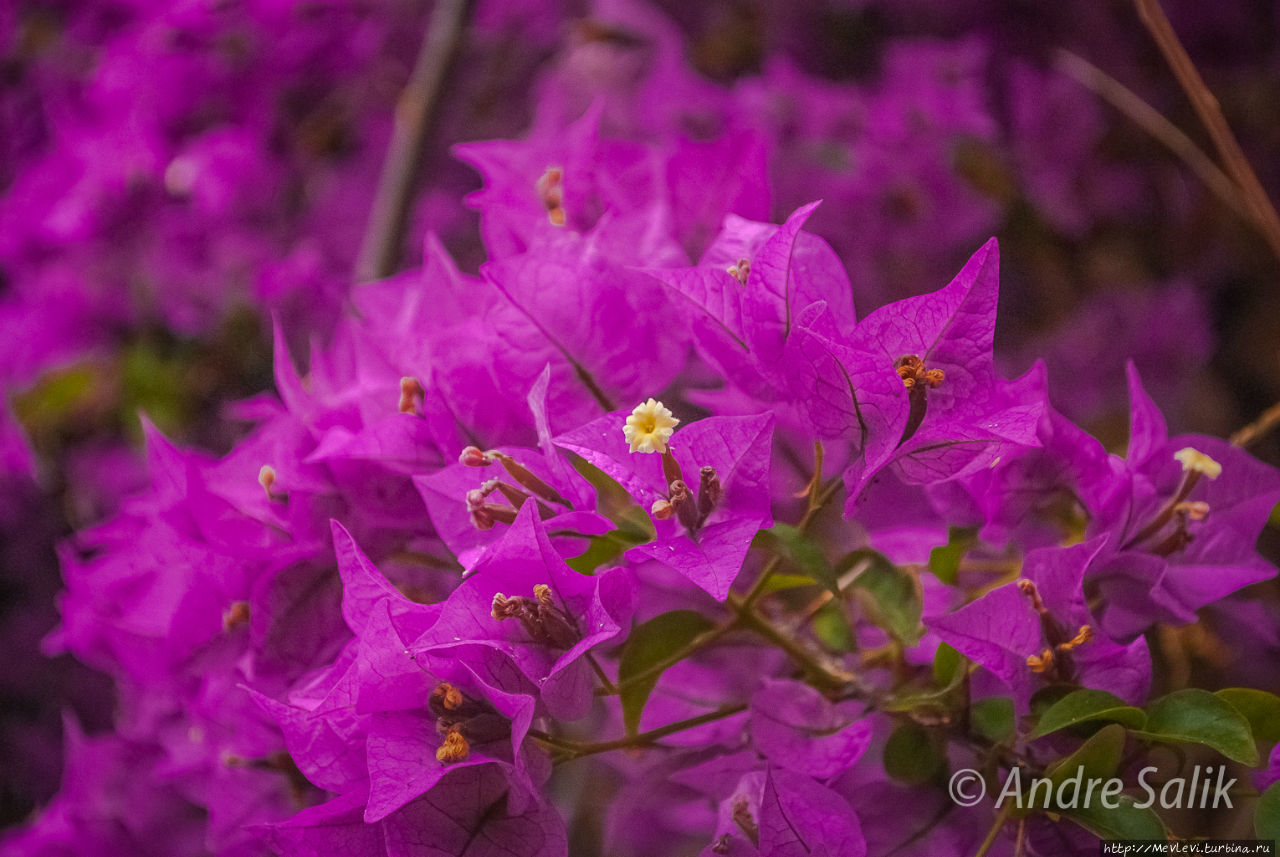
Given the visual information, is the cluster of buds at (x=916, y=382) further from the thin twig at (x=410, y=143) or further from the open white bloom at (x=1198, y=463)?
the thin twig at (x=410, y=143)

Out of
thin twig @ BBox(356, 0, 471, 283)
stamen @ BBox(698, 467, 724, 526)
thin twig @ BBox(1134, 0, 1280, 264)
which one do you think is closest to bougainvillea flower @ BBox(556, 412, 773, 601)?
stamen @ BBox(698, 467, 724, 526)

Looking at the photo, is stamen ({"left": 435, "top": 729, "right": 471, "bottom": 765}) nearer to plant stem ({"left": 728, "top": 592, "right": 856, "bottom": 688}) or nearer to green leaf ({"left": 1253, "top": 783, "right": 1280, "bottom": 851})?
plant stem ({"left": 728, "top": 592, "right": 856, "bottom": 688})

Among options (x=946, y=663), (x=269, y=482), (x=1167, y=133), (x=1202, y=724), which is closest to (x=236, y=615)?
(x=269, y=482)

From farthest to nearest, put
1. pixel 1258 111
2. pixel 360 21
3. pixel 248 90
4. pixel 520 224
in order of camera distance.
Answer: pixel 1258 111
pixel 360 21
pixel 248 90
pixel 520 224

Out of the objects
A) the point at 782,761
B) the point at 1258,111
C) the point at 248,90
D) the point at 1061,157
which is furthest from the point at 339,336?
the point at 1258,111

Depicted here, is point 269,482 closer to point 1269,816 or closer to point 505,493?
point 505,493

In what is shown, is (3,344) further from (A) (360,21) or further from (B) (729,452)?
(B) (729,452)

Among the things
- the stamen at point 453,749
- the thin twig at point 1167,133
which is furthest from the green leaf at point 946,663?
the thin twig at point 1167,133
